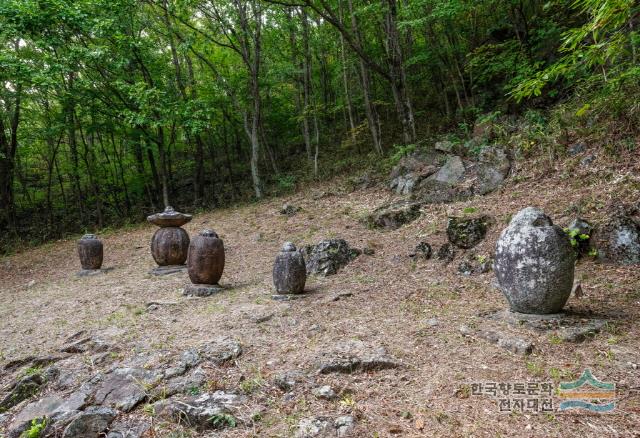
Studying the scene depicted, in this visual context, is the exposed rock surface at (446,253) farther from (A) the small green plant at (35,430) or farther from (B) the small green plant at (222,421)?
(A) the small green plant at (35,430)

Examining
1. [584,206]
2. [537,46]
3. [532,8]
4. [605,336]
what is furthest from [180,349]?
[532,8]

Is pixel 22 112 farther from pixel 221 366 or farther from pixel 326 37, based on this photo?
pixel 221 366

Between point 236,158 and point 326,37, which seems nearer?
point 326,37

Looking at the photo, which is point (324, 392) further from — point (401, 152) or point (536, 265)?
point (401, 152)

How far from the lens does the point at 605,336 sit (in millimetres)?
Result: 3586

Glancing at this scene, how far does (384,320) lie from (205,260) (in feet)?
12.2

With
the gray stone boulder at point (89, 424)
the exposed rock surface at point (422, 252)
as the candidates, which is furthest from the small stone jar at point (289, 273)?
the gray stone boulder at point (89, 424)

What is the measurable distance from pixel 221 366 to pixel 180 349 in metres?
0.78

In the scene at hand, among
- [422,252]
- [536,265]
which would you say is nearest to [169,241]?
[422,252]

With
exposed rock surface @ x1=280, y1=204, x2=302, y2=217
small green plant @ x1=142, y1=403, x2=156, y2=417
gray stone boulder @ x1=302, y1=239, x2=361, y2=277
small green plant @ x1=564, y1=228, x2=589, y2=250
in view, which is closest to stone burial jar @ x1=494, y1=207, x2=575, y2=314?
small green plant @ x1=564, y1=228, x2=589, y2=250

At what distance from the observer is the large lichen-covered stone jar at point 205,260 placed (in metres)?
7.01

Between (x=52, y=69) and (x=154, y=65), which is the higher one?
(x=154, y=65)

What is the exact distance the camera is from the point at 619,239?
5199mm

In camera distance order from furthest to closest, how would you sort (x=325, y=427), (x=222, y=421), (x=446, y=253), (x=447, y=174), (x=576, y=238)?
1. (x=447, y=174)
2. (x=446, y=253)
3. (x=576, y=238)
4. (x=222, y=421)
5. (x=325, y=427)
